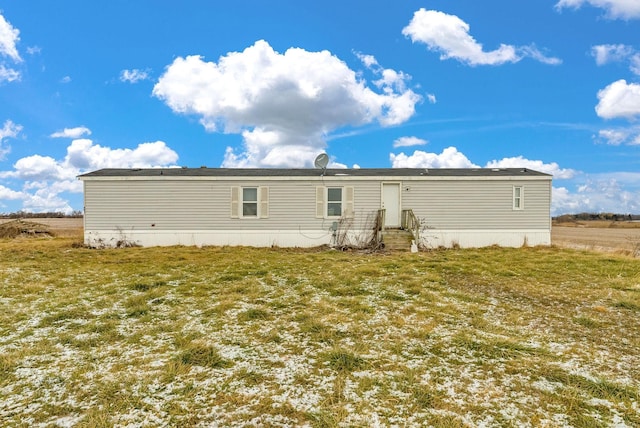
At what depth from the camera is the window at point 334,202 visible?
48.1 feet

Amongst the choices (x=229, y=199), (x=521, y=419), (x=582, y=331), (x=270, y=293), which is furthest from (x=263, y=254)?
(x=521, y=419)

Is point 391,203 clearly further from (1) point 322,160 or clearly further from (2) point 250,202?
(2) point 250,202

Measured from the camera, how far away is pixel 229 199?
14.6 meters

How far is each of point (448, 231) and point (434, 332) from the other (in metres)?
10.4

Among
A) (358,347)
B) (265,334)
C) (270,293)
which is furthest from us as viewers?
(270,293)

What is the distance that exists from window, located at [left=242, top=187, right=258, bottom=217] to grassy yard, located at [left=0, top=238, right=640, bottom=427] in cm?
593

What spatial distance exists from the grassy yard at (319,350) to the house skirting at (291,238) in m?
5.64

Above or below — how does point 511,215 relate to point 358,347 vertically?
above

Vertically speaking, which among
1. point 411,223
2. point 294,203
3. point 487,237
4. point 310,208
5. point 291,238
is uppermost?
point 294,203

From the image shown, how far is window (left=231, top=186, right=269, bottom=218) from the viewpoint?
1463 cm

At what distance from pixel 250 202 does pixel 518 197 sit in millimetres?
10796

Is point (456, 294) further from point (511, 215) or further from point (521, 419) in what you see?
point (511, 215)

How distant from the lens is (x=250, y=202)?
48.2 ft

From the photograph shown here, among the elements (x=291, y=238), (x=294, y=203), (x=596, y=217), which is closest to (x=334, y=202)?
(x=294, y=203)
